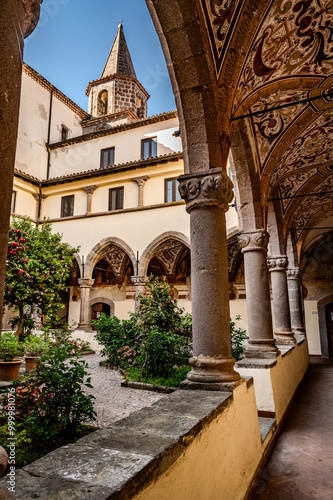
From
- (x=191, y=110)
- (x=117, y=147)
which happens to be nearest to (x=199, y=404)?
(x=191, y=110)

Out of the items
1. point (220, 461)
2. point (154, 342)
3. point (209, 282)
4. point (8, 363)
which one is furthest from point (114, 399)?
point (220, 461)

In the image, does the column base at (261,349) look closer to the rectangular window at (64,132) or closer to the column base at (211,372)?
the column base at (211,372)

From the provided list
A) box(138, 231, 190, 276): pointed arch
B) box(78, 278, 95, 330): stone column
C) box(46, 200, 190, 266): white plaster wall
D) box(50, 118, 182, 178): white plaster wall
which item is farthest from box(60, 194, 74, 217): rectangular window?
box(138, 231, 190, 276): pointed arch

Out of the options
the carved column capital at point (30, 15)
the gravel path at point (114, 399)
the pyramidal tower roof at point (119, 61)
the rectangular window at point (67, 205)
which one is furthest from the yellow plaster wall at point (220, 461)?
the pyramidal tower roof at point (119, 61)

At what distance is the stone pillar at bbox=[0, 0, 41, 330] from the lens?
0.91 m

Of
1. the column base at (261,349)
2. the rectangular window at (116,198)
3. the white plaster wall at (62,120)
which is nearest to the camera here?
the column base at (261,349)

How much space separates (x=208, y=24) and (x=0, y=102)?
2.60m

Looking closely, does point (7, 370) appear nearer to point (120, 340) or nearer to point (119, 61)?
point (120, 340)

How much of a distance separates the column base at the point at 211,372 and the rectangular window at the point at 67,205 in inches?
504

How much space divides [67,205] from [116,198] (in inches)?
94.9

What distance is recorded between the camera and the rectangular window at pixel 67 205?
14539mm

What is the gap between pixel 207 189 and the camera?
111 inches

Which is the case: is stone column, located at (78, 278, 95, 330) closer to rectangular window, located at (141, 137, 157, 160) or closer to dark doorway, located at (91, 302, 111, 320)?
dark doorway, located at (91, 302, 111, 320)

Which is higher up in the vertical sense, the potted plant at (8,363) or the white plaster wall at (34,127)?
the white plaster wall at (34,127)
